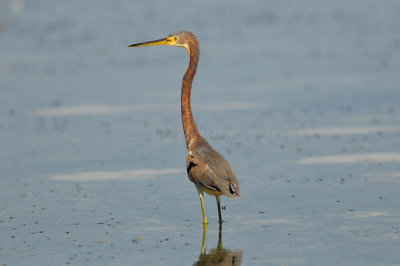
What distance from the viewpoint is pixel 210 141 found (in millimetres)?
12586

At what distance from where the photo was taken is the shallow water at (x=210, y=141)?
7.82m

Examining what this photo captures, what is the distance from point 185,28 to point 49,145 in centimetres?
1513

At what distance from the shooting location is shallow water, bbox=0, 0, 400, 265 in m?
7.82

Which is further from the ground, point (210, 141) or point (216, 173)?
point (210, 141)

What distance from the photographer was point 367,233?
7883 millimetres

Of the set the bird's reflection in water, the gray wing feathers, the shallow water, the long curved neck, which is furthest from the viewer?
the long curved neck

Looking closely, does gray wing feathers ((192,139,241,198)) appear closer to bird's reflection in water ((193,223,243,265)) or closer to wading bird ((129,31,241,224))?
wading bird ((129,31,241,224))

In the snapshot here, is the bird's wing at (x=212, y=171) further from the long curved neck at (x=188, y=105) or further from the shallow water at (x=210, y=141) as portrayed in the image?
the shallow water at (x=210, y=141)

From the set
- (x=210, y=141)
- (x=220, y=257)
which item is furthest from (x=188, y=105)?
(x=210, y=141)

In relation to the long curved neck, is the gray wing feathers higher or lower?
lower

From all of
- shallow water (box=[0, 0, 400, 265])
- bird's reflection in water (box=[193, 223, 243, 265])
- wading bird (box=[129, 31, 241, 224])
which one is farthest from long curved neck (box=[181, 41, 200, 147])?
bird's reflection in water (box=[193, 223, 243, 265])

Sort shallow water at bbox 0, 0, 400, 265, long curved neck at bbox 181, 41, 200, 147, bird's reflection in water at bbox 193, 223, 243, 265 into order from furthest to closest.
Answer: long curved neck at bbox 181, 41, 200, 147 → shallow water at bbox 0, 0, 400, 265 → bird's reflection in water at bbox 193, 223, 243, 265

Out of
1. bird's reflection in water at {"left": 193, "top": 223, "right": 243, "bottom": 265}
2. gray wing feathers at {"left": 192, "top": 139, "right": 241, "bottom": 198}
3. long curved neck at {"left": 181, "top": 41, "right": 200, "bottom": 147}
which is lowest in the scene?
bird's reflection in water at {"left": 193, "top": 223, "right": 243, "bottom": 265}

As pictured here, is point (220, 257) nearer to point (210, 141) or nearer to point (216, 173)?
point (216, 173)
